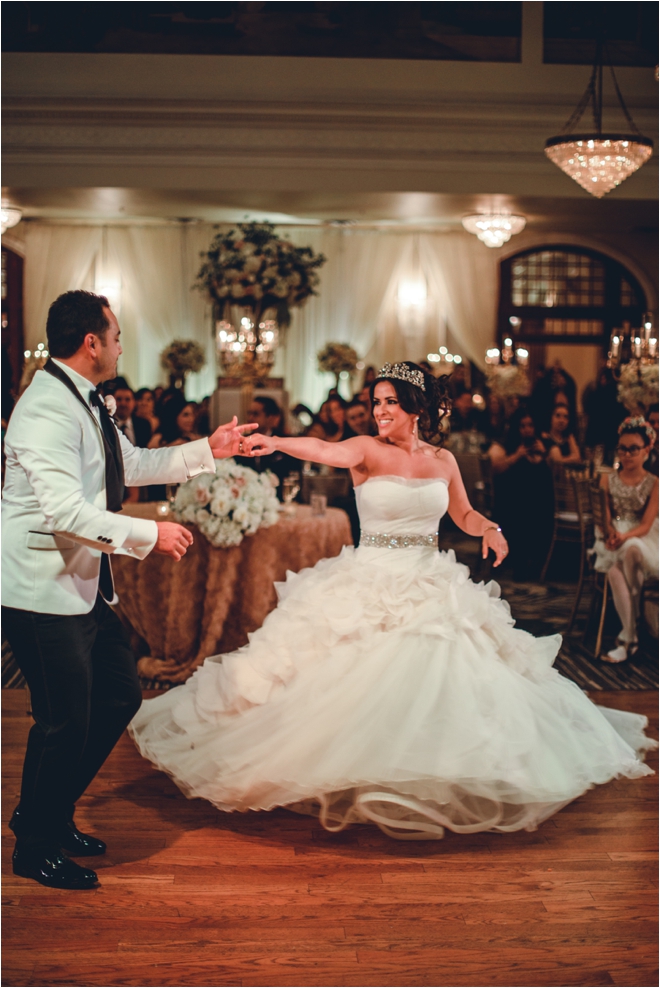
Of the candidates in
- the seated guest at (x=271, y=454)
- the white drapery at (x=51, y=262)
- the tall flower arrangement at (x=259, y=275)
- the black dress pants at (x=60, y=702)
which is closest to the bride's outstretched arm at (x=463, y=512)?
the black dress pants at (x=60, y=702)

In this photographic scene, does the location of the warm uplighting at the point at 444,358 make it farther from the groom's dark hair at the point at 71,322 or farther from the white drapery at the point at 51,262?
the groom's dark hair at the point at 71,322

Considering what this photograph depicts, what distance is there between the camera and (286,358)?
13.9 meters

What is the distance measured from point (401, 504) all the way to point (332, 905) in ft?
4.68

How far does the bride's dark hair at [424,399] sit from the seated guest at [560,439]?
4664mm

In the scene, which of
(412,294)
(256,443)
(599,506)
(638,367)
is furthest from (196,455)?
(412,294)

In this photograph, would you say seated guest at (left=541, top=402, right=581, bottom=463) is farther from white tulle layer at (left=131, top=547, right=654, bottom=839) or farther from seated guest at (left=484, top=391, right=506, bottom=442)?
white tulle layer at (left=131, top=547, right=654, bottom=839)

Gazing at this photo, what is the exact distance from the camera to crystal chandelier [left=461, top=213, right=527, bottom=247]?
10.3 m

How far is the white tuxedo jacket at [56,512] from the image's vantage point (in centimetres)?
248

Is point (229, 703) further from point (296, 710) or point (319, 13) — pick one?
point (319, 13)

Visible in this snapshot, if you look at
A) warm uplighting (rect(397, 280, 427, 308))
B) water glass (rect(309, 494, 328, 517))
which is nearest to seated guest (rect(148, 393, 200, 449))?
water glass (rect(309, 494, 328, 517))

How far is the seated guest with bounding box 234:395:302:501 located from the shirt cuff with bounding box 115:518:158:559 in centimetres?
317

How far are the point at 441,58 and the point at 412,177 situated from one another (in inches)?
44.5

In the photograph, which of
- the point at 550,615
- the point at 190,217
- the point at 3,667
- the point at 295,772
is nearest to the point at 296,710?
the point at 295,772

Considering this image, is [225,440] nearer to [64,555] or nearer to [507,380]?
[64,555]
